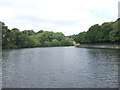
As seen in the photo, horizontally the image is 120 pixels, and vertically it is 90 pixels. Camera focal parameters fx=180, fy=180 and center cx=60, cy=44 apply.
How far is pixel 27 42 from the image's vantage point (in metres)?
180

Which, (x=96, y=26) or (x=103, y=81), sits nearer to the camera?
(x=103, y=81)

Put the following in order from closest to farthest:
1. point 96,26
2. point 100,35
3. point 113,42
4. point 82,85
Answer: point 82,85 → point 113,42 → point 100,35 → point 96,26

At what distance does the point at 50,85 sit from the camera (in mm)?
23281

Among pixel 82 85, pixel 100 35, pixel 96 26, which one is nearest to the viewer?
pixel 82 85

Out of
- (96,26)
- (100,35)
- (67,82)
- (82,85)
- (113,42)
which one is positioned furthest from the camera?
(96,26)

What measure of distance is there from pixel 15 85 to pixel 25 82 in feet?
5.84

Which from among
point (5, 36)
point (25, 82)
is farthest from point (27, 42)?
point (25, 82)

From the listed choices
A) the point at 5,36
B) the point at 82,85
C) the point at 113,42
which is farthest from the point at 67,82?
the point at 5,36

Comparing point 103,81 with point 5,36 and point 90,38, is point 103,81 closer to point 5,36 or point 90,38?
point 5,36

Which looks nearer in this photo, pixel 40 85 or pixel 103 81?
pixel 40 85

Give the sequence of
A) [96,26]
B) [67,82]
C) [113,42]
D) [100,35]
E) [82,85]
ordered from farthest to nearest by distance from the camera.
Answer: [96,26], [100,35], [113,42], [67,82], [82,85]

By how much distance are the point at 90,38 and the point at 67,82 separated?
158642 millimetres

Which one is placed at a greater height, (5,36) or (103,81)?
(5,36)

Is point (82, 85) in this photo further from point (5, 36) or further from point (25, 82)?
point (5, 36)
